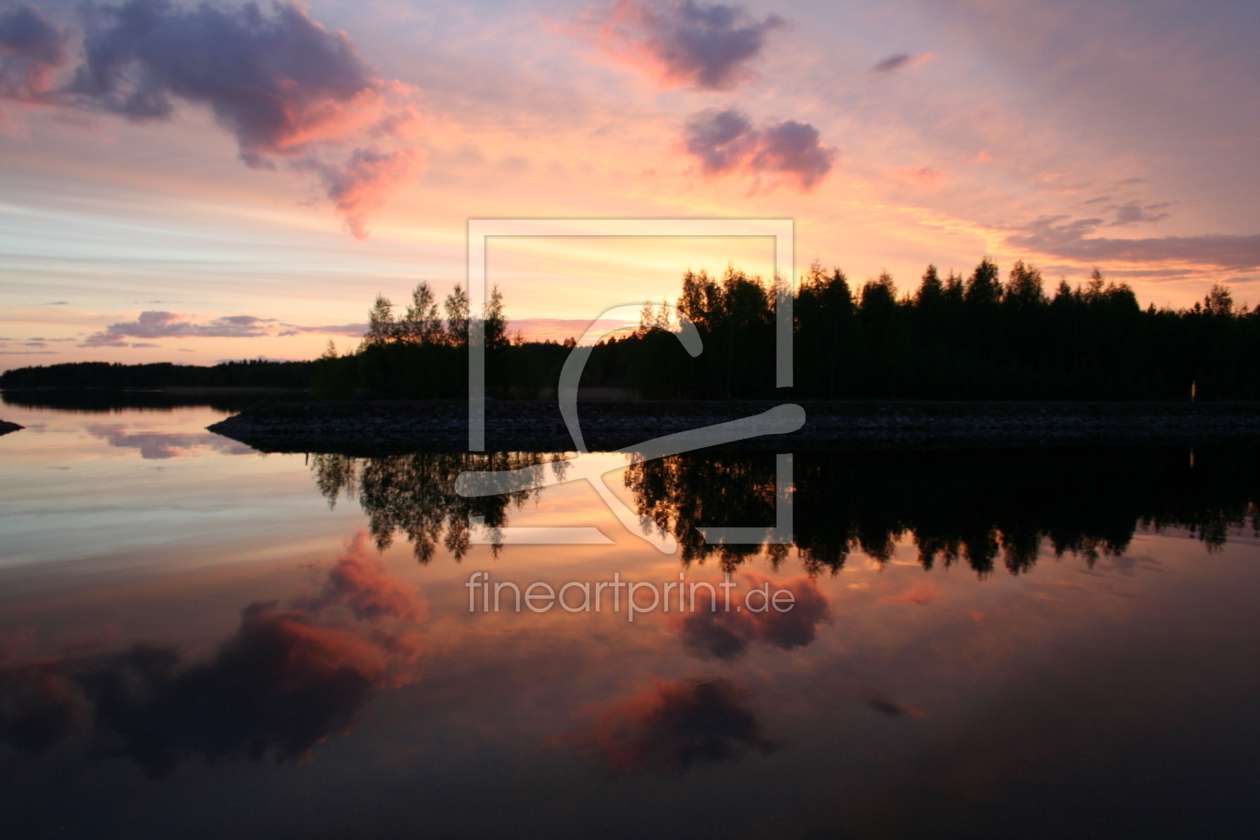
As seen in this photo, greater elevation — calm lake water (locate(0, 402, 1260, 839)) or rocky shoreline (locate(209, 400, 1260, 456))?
rocky shoreline (locate(209, 400, 1260, 456))

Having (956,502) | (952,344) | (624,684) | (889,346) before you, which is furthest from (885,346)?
(624,684)

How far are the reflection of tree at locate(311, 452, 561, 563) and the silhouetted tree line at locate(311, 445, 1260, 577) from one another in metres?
0.05

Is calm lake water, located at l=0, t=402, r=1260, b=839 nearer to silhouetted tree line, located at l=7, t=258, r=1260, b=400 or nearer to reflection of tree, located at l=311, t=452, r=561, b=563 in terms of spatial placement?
reflection of tree, located at l=311, t=452, r=561, b=563

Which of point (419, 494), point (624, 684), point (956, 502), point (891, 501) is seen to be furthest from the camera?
point (419, 494)

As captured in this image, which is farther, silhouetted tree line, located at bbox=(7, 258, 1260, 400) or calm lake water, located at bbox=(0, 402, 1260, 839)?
silhouetted tree line, located at bbox=(7, 258, 1260, 400)

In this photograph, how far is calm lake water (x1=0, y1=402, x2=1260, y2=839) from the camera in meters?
5.20

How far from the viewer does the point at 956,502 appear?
18750 millimetres

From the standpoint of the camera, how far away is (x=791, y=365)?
59.1 metres

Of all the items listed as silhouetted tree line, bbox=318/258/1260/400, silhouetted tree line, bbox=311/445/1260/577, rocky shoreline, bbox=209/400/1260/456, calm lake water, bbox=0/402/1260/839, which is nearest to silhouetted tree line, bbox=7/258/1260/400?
silhouetted tree line, bbox=318/258/1260/400

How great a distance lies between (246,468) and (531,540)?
16351 mm

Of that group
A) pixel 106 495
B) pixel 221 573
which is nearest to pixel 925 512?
pixel 221 573

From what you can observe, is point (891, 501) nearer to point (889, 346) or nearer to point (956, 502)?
point (956, 502)

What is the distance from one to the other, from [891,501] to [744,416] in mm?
30698

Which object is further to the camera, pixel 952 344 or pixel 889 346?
pixel 952 344
